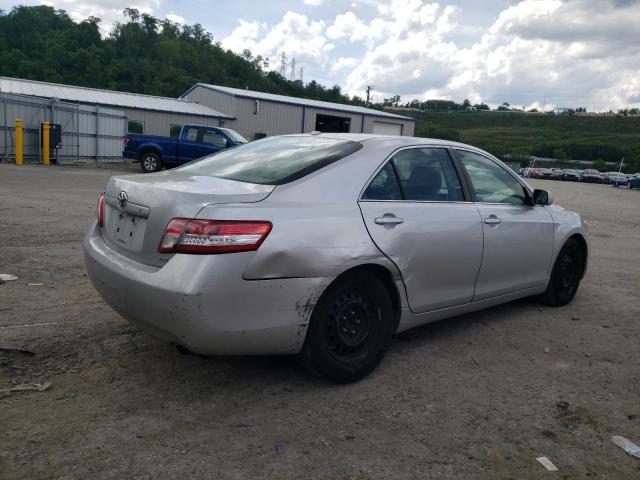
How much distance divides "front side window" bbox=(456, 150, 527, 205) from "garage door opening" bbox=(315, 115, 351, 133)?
114ft

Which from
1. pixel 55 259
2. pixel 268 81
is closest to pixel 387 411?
pixel 55 259

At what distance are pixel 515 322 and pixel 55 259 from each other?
16.1 ft

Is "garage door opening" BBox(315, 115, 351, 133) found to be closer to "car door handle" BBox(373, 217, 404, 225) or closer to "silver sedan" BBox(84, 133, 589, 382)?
"silver sedan" BBox(84, 133, 589, 382)

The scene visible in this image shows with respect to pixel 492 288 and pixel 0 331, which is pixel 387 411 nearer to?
pixel 492 288

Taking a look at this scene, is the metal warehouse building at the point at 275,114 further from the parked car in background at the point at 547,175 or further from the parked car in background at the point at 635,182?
the parked car in background at the point at 547,175

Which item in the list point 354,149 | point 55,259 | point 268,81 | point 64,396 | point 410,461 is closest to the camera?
point 410,461

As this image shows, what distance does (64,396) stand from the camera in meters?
3.16

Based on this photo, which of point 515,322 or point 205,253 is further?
point 515,322

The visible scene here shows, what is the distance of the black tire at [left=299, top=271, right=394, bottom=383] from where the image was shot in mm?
3264

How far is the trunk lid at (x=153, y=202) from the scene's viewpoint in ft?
9.89

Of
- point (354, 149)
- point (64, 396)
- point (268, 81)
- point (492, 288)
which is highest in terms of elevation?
point (268, 81)

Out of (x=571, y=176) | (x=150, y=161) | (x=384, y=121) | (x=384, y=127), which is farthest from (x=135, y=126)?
(x=571, y=176)

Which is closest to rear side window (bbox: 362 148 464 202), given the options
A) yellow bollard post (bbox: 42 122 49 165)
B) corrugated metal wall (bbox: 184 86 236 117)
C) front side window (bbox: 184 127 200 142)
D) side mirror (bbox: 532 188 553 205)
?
side mirror (bbox: 532 188 553 205)

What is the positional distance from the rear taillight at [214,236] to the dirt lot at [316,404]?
938 mm
